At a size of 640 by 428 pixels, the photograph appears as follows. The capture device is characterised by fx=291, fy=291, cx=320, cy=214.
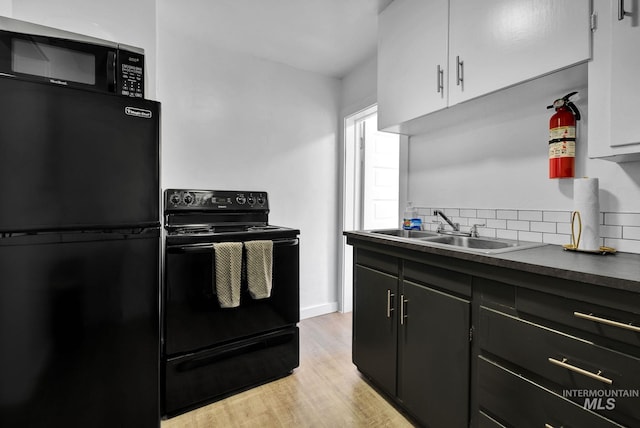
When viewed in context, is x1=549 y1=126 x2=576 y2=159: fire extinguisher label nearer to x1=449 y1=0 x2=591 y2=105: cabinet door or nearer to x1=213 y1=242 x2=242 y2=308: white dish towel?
x1=449 y1=0 x2=591 y2=105: cabinet door

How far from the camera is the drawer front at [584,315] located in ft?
2.61

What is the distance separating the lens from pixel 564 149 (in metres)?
1.38

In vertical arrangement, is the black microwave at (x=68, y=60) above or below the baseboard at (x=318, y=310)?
above

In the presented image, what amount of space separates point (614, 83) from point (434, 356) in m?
1.30

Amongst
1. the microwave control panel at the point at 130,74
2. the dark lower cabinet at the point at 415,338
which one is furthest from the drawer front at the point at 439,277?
the microwave control panel at the point at 130,74

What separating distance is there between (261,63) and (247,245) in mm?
1911

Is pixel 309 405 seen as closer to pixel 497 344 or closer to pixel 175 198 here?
pixel 497 344

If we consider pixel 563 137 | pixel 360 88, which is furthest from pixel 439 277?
pixel 360 88

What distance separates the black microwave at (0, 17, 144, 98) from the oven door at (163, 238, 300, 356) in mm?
862

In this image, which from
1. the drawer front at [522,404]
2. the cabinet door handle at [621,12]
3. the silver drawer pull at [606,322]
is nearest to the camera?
the silver drawer pull at [606,322]

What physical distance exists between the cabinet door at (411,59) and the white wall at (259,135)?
1.13 meters

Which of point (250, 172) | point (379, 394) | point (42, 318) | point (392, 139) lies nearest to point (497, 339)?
point (379, 394)

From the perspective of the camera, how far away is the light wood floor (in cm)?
160

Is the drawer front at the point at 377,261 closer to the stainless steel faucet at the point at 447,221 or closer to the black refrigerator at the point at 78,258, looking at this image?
the stainless steel faucet at the point at 447,221
